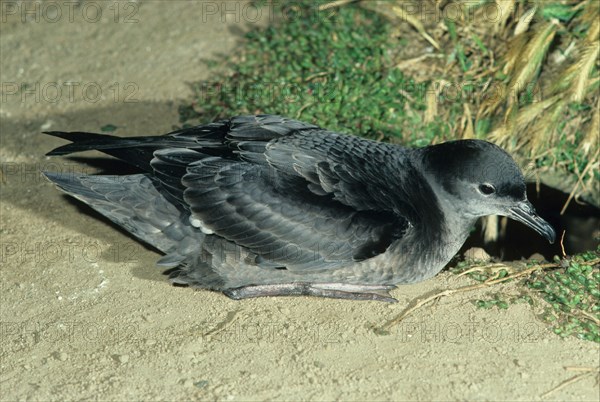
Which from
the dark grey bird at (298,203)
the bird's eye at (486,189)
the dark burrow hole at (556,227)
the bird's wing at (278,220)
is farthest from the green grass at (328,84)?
the bird's wing at (278,220)

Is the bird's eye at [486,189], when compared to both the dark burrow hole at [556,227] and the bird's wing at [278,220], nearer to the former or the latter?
the bird's wing at [278,220]

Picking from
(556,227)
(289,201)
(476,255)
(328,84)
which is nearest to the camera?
(289,201)

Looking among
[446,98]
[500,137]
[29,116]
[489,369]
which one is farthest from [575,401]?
[29,116]

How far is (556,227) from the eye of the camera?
23.6ft

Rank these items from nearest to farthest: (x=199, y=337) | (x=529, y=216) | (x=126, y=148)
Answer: (x=199, y=337) → (x=529, y=216) → (x=126, y=148)

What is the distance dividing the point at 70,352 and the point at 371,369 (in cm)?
170

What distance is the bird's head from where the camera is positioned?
4.95m

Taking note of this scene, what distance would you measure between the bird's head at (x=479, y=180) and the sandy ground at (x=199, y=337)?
481mm

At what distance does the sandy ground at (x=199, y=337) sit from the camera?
14.3ft

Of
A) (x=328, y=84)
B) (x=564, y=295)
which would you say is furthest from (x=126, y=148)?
(x=564, y=295)

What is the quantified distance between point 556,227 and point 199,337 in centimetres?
378

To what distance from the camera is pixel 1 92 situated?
724 centimetres

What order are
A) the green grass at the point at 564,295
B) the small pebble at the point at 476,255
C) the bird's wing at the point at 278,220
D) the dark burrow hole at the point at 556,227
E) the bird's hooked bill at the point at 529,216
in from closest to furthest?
the green grass at the point at 564,295, the bird's wing at the point at 278,220, the bird's hooked bill at the point at 529,216, the small pebble at the point at 476,255, the dark burrow hole at the point at 556,227

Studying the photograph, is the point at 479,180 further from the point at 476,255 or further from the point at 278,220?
the point at 278,220
